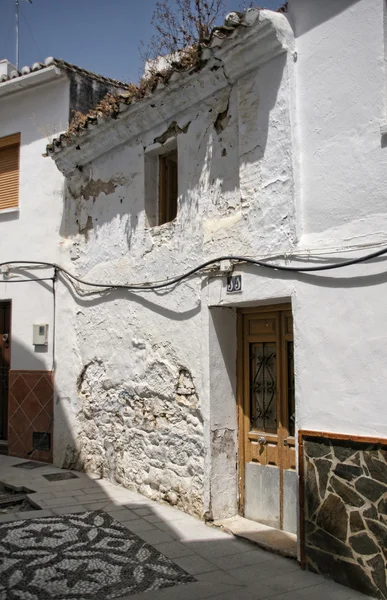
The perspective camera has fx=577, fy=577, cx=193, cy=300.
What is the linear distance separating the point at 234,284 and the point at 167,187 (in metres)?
2.16

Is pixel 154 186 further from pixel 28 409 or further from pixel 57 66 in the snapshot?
pixel 28 409

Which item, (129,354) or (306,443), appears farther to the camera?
(129,354)

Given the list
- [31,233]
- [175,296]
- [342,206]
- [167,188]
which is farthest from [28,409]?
[342,206]

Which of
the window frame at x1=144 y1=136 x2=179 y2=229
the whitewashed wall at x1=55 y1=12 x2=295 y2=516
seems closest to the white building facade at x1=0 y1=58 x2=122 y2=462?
the whitewashed wall at x1=55 y1=12 x2=295 y2=516

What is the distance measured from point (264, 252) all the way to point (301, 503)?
7.38 ft

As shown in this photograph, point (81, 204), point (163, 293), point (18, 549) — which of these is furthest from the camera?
point (81, 204)

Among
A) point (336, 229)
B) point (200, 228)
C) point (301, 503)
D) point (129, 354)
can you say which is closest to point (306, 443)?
point (301, 503)

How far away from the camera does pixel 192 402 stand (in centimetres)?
626

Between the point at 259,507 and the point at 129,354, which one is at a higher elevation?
the point at 129,354

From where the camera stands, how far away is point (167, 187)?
7.36m

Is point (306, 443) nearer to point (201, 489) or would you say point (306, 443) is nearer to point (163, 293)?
point (201, 489)

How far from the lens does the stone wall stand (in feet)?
13.6

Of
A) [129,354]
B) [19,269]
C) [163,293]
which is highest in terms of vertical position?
[19,269]

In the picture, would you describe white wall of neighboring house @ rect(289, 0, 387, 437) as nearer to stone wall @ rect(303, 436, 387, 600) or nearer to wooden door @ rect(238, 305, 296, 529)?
stone wall @ rect(303, 436, 387, 600)
